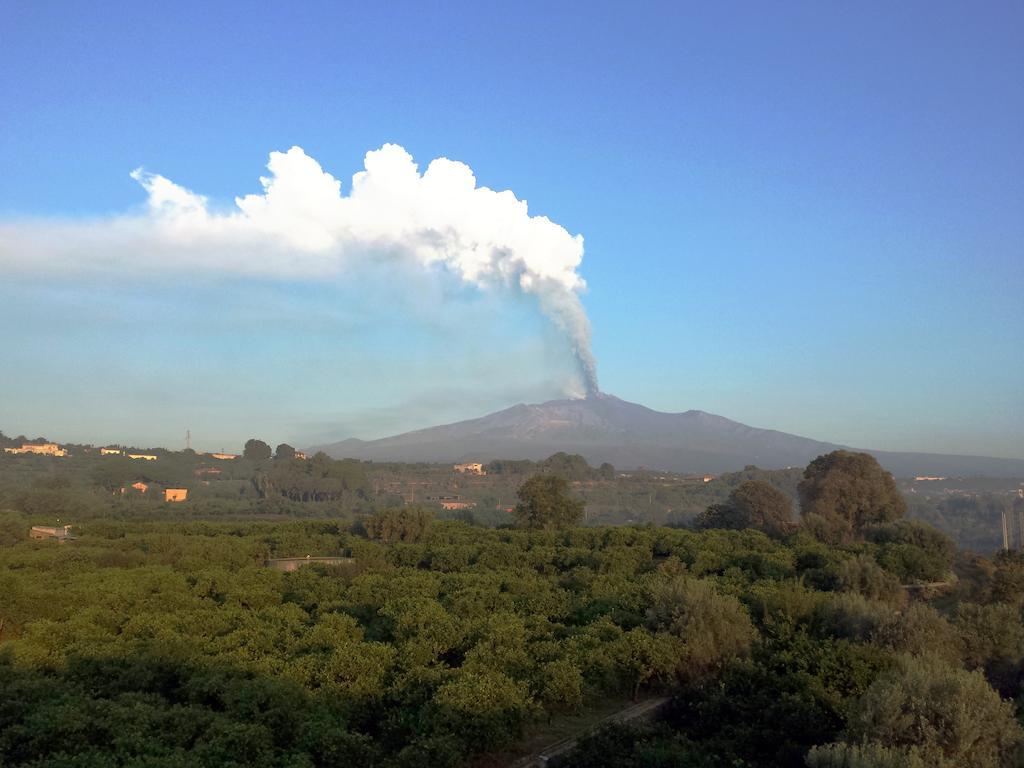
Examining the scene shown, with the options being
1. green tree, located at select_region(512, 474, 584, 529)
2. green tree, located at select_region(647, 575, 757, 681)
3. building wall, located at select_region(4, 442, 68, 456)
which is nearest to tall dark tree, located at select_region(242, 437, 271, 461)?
building wall, located at select_region(4, 442, 68, 456)

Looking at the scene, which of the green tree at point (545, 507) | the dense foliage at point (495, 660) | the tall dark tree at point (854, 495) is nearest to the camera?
the dense foliage at point (495, 660)

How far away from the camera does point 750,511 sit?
165ft

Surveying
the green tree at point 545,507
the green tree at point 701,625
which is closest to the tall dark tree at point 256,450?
the green tree at point 545,507

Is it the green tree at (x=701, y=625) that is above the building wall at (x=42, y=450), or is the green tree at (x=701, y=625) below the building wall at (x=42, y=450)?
below

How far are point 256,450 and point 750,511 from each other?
9514 cm

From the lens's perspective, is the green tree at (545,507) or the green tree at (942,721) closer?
the green tree at (942,721)

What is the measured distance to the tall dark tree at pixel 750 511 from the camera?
50.0 metres

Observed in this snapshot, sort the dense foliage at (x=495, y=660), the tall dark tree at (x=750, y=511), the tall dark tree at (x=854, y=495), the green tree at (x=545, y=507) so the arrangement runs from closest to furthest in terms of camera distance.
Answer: the dense foliage at (x=495, y=660) → the green tree at (x=545, y=507) → the tall dark tree at (x=854, y=495) → the tall dark tree at (x=750, y=511)

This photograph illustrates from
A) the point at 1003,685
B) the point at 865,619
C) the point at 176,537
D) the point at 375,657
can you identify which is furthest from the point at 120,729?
the point at 176,537

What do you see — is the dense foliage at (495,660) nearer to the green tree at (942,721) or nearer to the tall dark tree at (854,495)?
the green tree at (942,721)

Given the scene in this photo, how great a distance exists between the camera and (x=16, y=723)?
12.1 metres

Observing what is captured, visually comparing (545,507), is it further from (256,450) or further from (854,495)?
(256,450)

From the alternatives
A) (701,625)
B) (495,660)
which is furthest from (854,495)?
(495,660)

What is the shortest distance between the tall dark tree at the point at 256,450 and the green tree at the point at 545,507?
3400 inches
